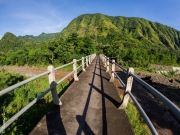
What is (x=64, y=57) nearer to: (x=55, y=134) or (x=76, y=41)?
(x=76, y=41)

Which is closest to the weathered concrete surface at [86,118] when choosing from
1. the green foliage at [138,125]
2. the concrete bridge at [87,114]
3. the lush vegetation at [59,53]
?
the concrete bridge at [87,114]

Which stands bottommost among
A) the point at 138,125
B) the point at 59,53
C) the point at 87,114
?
the point at 138,125

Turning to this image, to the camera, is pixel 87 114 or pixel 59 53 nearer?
pixel 87 114

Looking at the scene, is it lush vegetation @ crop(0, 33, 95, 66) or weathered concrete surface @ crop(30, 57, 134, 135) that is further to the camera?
lush vegetation @ crop(0, 33, 95, 66)

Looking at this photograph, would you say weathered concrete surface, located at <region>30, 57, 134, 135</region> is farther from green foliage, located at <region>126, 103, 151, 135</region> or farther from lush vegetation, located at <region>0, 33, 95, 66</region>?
lush vegetation, located at <region>0, 33, 95, 66</region>

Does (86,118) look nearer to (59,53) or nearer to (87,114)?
(87,114)

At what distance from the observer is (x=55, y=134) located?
2.40m

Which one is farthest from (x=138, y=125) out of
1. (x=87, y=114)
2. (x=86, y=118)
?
(x=86, y=118)

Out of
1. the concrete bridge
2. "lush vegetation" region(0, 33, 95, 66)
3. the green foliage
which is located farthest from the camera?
"lush vegetation" region(0, 33, 95, 66)

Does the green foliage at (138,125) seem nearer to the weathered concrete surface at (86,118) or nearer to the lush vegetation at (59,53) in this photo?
the weathered concrete surface at (86,118)

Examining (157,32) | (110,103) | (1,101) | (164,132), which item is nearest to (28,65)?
(1,101)

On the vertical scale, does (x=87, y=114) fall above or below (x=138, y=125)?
above

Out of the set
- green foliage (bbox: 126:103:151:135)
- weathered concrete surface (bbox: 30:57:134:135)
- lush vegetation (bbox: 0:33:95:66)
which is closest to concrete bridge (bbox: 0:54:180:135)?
weathered concrete surface (bbox: 30:57:134:135)

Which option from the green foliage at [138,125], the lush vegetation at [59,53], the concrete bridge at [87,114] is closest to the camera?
the concrete bridge at [87,114]
